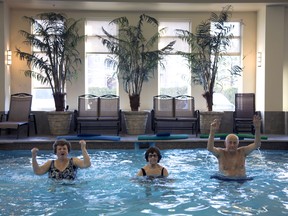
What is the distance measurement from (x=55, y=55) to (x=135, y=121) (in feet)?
8.36

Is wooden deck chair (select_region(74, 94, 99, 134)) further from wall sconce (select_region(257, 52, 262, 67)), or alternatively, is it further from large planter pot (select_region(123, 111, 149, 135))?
wall sconce (select_region(257, 52, 262, 67))

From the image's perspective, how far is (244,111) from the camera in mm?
10961

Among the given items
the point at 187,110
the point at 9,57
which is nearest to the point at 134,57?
the point at 187,110

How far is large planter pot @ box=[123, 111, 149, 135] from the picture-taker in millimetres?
10656

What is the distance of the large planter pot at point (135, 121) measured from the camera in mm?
10656

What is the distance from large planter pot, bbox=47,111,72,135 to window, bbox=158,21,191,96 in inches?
113

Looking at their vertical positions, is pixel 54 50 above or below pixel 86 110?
above

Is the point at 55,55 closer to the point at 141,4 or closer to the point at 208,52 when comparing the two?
the point at 141,4

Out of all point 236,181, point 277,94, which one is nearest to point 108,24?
point 277,94

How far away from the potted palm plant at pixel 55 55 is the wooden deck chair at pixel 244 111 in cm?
419

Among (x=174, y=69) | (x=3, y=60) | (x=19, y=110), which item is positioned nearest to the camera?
(x=19, y=110)

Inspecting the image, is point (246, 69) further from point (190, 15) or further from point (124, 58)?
point (124, 58)

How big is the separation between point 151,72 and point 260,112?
3073 mm

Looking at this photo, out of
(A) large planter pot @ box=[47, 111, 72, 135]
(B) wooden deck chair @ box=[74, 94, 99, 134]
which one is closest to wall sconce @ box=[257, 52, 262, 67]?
(B) wooden deck chair @ box=[74, 94, 99, 134]
